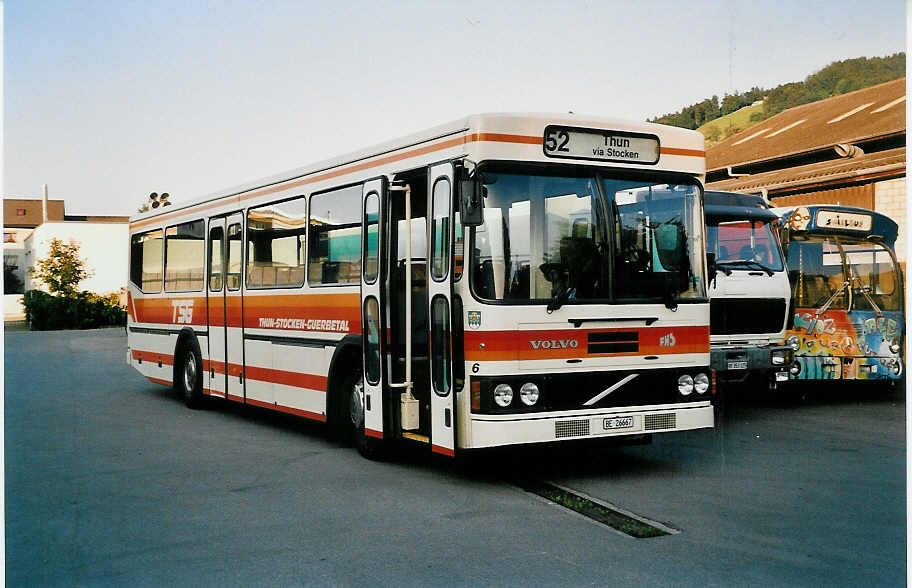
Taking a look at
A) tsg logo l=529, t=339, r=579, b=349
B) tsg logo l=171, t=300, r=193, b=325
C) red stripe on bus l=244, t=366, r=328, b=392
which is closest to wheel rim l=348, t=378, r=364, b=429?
red stripe on bus l=244, t=366, r=328, b=392

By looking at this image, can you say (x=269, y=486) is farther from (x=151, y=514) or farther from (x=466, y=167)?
(x=466, y=167)

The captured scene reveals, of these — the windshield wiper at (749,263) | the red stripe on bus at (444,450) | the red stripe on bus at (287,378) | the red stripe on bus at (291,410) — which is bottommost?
the red stripe on bus at (444,450)

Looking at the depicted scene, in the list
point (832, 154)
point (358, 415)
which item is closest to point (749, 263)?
point (832, 154)

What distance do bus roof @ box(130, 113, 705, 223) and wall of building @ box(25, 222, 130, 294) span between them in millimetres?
11868

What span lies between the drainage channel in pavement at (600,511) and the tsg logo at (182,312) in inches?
295

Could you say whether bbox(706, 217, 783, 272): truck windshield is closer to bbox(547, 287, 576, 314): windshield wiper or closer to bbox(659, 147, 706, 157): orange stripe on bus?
bbox(659, 147, 706, 157): orange stripe on bus

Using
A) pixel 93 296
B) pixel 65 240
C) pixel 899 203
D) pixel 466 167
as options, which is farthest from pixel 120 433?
pixel 93 296

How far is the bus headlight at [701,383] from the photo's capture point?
8969 millimetres

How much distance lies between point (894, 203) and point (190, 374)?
10.2m

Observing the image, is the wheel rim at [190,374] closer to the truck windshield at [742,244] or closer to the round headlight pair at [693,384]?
the truck windshield at [742,244]

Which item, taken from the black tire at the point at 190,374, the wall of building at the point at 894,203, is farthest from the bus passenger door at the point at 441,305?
the wall of building at the point at 894,203

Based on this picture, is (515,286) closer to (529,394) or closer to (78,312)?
(529,394)

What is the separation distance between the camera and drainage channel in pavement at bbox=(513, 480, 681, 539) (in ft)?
23.1

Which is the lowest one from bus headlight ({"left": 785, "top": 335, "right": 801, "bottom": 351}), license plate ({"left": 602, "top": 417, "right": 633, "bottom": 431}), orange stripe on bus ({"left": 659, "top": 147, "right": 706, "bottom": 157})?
license plate ({"left": 602, "top": 417, "right": 633, "bottom": 431})
